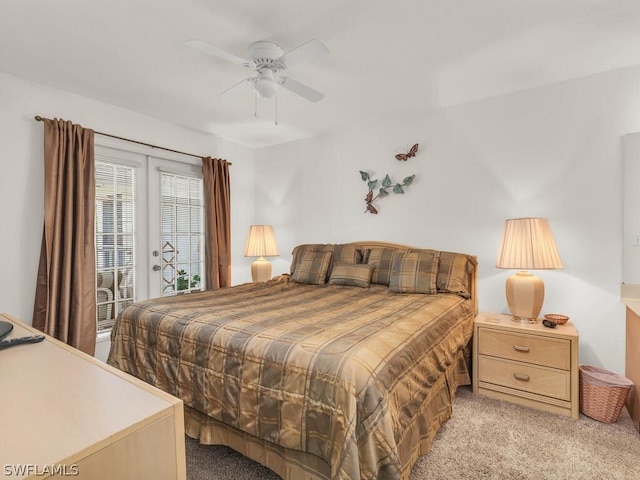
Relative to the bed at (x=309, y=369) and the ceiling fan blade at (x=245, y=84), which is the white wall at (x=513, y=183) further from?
the ceiling fan blade at (x=245, y=84)

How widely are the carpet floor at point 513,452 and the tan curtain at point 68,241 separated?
1575 millimetres

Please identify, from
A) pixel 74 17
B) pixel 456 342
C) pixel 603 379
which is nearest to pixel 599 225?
pixel 603 379

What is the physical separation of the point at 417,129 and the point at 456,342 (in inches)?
82.7

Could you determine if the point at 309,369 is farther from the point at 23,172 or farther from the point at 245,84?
the point at 23,172

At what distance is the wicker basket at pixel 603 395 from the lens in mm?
2084

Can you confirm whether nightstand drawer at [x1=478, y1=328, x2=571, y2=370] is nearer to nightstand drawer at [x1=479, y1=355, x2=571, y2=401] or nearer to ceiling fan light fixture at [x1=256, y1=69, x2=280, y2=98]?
nightstand drawer at [x1=479, y1=355, x2=571, y2=401]

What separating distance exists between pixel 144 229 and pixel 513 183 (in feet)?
11.5

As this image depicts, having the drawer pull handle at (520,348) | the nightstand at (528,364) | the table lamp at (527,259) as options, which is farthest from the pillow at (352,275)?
the drawer pull handle at (520,348)

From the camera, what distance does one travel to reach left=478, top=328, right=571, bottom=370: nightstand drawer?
221 cm

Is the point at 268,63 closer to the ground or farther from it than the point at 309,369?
farther from it

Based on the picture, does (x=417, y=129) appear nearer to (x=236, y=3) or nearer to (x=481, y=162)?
(x=481, y=162)

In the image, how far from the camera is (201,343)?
5.66 ft

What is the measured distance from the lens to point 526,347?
7.62 ft

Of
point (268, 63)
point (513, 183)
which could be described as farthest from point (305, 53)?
point (513, 183)
